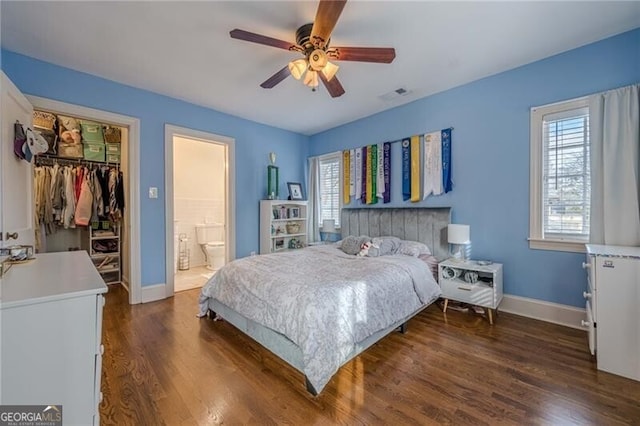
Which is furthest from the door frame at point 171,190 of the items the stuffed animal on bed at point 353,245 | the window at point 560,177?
the window at point 560,177

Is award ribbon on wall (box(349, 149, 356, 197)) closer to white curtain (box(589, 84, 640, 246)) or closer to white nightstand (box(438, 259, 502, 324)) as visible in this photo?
white nightstand (box(438, 259, 502, 324))

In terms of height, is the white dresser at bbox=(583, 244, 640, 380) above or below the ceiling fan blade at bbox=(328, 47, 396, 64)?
below

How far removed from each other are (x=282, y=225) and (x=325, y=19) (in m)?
3.52

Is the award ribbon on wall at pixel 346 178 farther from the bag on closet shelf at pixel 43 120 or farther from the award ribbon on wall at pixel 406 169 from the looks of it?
the bag on closet shelf at pixel 43 120

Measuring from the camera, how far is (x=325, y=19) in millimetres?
1729

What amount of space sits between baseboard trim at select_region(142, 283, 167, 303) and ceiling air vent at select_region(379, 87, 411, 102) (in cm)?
394

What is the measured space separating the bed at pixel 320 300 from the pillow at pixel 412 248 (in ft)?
0.48

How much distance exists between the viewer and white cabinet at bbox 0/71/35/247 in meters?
1.99

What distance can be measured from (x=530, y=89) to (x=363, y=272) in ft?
8.73

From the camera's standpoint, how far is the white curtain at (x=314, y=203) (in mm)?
5105

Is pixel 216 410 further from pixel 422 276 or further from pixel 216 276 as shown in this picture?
pixel 422 276

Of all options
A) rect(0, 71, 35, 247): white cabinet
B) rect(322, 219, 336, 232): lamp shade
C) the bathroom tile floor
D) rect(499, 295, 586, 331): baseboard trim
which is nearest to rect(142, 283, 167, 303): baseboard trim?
the bathroom tile floor

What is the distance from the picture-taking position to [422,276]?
2795mm

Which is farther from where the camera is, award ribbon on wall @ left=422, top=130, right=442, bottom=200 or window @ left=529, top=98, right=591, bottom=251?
award ribbon on wall @ left=422, top=130, right=442, bottom=200
